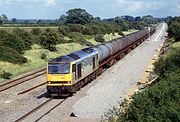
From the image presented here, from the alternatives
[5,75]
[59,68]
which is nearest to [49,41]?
[5,75]

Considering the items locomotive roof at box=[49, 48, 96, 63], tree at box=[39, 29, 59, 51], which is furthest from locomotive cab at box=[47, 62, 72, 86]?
tree at box=[39, 29, 59, 51]

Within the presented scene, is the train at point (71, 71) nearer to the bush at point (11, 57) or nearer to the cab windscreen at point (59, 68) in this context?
the cab windscreen at point (59, 68)

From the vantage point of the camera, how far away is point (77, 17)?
137 meters

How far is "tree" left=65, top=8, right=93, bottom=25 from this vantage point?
13625 cm

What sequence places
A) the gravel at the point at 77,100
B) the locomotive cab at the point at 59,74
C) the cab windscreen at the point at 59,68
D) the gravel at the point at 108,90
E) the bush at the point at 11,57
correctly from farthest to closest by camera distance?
the bush at the point at 11,57, the cab windscreen at the point at 59,68, the locomotive cab at the point at 59,74, the gravel at the point at 108,90, the gravel at the point at 77,100

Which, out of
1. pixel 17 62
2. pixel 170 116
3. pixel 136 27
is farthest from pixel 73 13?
pixel 170 116

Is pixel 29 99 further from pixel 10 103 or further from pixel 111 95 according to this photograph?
pixel 111 95

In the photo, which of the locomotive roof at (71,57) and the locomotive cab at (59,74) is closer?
the locomotive cab at (59,74)

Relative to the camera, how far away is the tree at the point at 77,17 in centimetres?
13625

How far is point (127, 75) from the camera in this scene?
118ft

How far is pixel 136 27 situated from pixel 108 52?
150 metres

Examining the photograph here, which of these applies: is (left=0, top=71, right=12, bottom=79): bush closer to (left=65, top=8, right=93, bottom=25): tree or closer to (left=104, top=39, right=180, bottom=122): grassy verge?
(left=104, top=39, right=180, bottom=122): grassy verge

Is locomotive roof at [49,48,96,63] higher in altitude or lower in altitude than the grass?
higher

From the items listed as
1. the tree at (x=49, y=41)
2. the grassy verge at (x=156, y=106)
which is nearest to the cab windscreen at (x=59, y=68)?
the grassy verge at (x=156, y=106)
